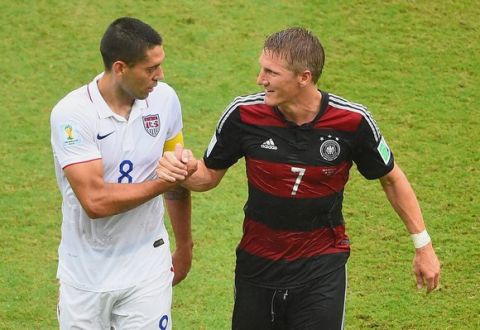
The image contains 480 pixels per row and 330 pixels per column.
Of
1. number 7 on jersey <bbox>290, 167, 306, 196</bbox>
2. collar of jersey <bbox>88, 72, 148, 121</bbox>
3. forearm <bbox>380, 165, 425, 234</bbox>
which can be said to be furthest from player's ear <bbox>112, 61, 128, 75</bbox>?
forearm <bbox>380, 165, 425, 234</bbox>

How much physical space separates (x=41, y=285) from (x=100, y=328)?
7.64ft

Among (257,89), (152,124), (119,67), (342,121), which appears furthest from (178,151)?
(257,89)

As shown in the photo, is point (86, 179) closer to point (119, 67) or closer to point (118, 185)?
point (118, 185)

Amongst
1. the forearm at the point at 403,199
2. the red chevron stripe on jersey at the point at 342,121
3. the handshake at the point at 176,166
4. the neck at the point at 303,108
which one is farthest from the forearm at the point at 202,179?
the forearm at the point at 403,199

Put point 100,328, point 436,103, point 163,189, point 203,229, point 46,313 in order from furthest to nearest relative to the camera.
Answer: point 436,103
point 203,229
point 46,313
point 100,328
point 163,189

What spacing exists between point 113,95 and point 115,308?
1167 millimetres

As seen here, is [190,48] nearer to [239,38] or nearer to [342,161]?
[239,38]

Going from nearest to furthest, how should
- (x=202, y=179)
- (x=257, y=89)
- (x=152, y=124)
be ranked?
(x=152, y=124)
(x=202, y=179)
(x=257, y=89)

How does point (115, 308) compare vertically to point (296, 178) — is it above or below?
below

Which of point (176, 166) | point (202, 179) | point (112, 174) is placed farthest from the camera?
point (202, 179)

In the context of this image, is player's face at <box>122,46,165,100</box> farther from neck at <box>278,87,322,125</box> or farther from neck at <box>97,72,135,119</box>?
neck at <box>278,87,322,125</box>

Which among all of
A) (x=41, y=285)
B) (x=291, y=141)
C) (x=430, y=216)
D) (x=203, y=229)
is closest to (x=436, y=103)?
(x=430, y=216)

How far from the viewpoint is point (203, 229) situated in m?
8.85

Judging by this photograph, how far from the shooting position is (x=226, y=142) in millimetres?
5953
